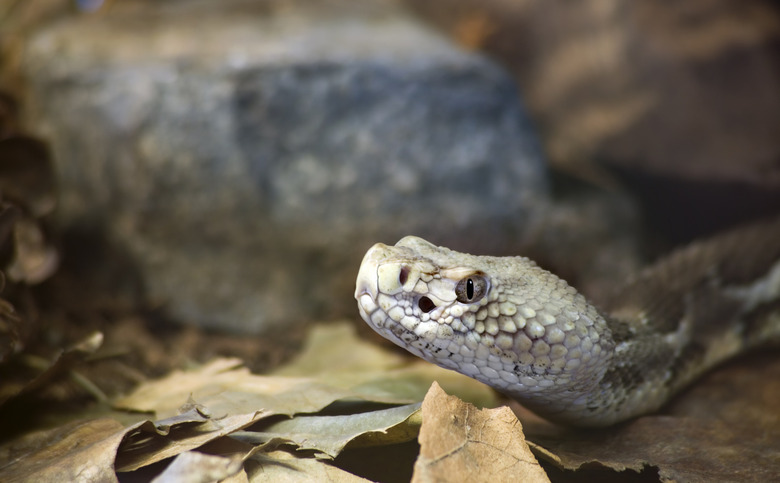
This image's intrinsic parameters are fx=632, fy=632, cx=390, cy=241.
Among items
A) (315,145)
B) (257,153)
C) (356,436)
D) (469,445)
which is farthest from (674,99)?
(356,436)

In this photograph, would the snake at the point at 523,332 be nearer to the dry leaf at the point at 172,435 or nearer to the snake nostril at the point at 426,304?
the snake nostril at the point at 426,304

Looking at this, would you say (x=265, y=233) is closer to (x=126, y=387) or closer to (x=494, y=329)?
(x=126, y=387)

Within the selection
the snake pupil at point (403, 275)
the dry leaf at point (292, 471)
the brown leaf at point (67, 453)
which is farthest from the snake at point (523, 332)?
the brown leaf at point (67, 453)

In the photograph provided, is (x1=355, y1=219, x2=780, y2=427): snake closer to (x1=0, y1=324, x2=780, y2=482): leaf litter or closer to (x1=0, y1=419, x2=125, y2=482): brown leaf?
(x1=0, y1=324, x2=780, y2=482): leaf litter

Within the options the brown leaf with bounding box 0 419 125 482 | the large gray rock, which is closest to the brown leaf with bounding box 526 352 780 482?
the brown leaf with bounding box 0 419 125 482

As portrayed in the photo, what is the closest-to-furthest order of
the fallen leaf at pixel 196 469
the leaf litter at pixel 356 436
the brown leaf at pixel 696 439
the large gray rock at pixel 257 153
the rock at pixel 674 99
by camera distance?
1. the fallen leaf at pixel 196 469
2. the leaf litter at pixel 356 436
3. the brown leaf at pixel 696 439
4. the large gray rock at pixel 257 153
5. the rock at pixel 674 99

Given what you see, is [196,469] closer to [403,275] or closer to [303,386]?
[303,386]
